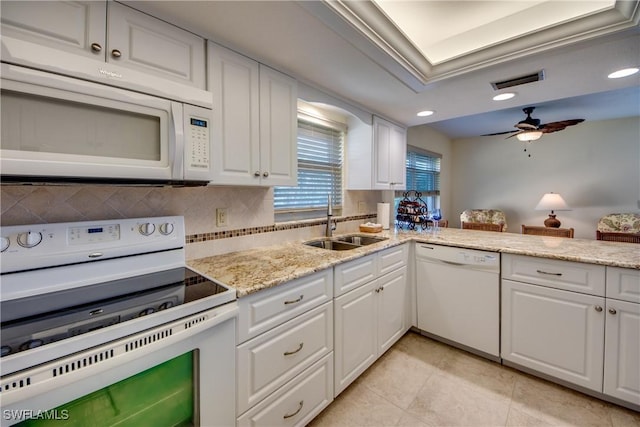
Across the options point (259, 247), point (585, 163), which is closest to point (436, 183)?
point (585, 163)

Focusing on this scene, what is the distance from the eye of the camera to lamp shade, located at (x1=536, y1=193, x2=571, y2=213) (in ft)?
14.4

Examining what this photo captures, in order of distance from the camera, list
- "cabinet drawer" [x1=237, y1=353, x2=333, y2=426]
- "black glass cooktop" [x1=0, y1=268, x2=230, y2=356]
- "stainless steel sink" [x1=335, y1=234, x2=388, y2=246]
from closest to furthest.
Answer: "black glass cooktop" [x1=0, y1=268, x2=230, y2=356] < "cabinet drawer" [x1=237, y1=353, x2=333, y2=426] < "stainless steel sink" [x1=335, y1=234, x2=388, y2=246]

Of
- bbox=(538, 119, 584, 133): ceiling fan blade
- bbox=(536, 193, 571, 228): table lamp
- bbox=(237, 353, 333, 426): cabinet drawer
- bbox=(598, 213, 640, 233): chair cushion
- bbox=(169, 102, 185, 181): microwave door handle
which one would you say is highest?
bbox=(538, 119, 584, 133): ceiling fan blade

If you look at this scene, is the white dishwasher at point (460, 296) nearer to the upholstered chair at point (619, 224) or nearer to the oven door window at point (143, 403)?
the oven door window at point (143, 403)

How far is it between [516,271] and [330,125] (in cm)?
186

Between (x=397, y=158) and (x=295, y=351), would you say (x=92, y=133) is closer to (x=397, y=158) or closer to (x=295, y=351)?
(x=295, y=351)

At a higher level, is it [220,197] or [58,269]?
[220,197]

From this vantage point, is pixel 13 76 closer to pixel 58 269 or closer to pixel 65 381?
pixel 58 269

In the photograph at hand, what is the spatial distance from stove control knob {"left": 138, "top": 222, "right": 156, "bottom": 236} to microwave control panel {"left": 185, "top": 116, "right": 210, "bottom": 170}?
364 mm

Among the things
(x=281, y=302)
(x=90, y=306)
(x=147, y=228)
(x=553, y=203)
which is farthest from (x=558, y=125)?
(x=90, y=306)

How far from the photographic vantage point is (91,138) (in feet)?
3.11

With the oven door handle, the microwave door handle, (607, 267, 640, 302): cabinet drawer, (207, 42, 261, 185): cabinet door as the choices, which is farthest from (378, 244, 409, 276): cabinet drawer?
the microwave door handle

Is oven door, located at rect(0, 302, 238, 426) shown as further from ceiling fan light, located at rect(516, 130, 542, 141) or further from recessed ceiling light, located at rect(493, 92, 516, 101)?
ceiling fan light, located at rect(516, 130, 542, 141)

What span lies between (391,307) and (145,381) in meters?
1.71
